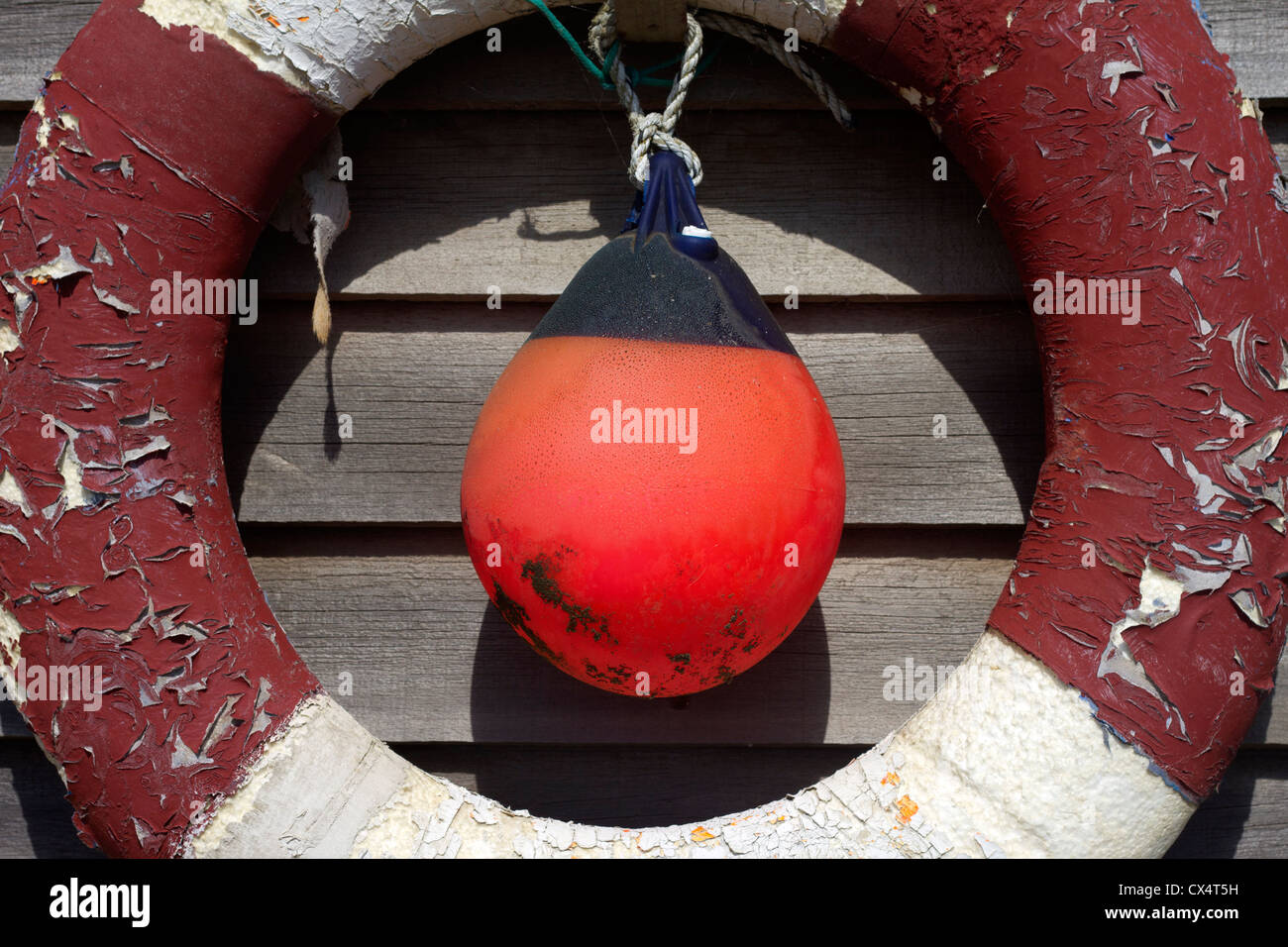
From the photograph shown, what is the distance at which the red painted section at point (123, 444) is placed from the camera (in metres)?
0.90

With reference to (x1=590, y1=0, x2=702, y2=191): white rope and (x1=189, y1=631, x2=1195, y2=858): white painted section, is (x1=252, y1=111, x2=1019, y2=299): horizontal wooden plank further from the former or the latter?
(x1=189, y1=631, x2=1195, y2=858): white painted section

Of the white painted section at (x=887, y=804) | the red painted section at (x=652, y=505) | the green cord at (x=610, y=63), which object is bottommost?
the white painted section at (x=887, y=804)

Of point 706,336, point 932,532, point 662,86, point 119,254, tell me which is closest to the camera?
point 706,336

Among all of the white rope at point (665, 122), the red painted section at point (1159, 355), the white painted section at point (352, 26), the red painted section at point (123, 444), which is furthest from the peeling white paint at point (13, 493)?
the red painted section at point (1159, 355)

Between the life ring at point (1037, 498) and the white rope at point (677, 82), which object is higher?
the white rope at point (677, 82)

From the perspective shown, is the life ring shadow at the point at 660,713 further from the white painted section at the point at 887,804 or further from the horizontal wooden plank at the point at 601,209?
the horizontal wooden plank at the point at 601,209

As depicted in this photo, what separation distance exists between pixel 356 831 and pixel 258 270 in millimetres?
722

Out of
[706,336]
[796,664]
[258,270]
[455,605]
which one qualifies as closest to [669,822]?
[796,664]

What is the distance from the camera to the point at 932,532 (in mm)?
1153

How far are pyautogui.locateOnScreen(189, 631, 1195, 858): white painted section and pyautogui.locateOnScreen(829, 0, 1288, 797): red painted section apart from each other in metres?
0.05

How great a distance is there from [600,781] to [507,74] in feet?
3.15

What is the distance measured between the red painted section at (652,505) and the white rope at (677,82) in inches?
9.8

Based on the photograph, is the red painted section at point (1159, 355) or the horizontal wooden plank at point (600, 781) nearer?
the red painted section at point (1159, 355)

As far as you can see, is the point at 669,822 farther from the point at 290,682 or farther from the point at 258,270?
the point at 258,270
